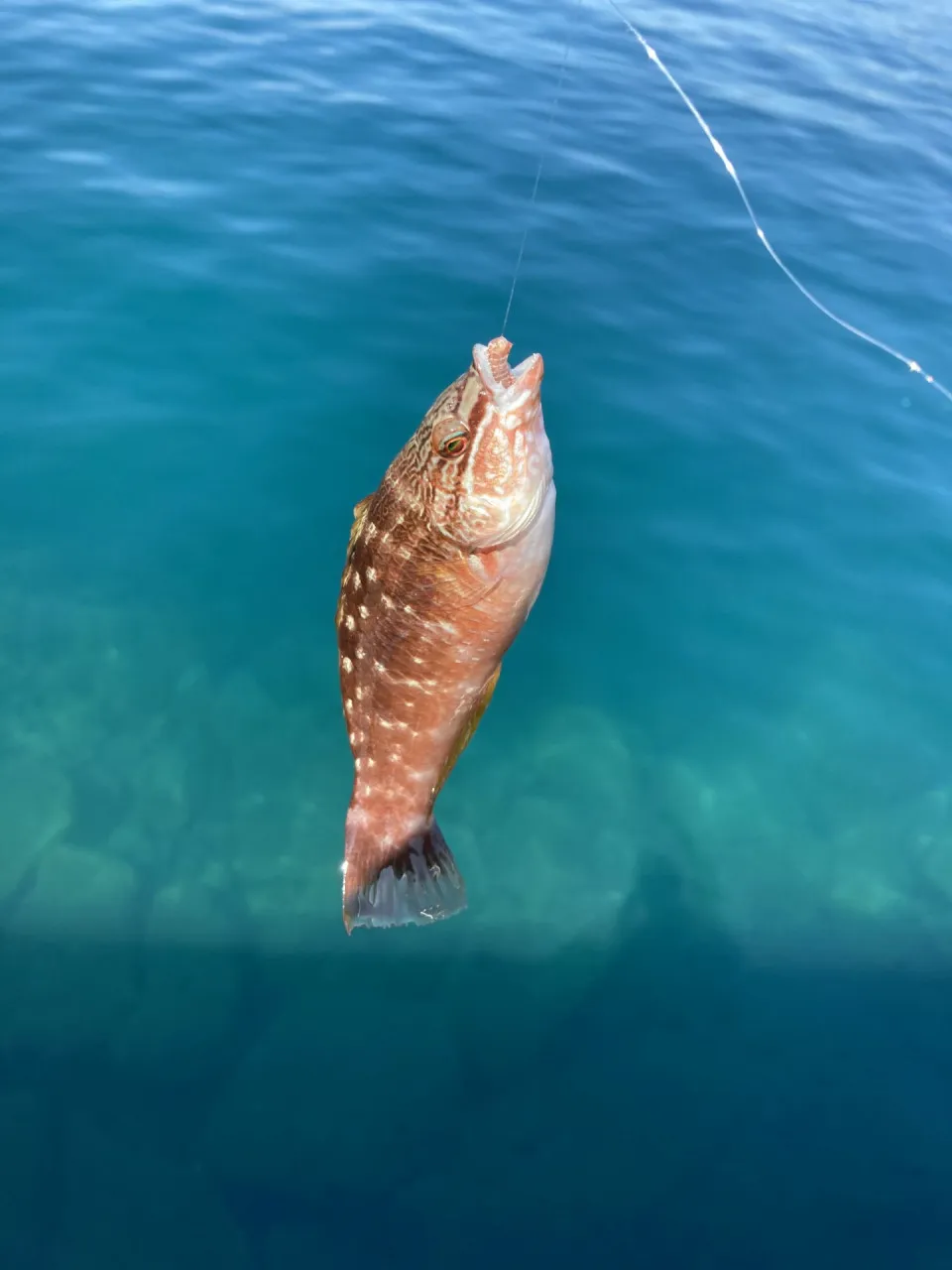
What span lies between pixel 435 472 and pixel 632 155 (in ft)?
36.3

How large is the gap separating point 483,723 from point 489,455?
3.43 metres

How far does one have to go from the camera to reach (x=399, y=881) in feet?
15.4

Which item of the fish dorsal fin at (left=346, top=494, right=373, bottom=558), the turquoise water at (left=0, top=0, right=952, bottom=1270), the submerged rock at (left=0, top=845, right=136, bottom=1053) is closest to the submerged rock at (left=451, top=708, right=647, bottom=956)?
the turquoise water at (left=0, top=0, right=952, bottom=1270)

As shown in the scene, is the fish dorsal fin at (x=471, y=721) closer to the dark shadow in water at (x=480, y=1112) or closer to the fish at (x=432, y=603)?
the fish at (x=432, y=603)

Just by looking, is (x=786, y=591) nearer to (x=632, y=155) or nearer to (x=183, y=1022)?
(x=183, y=1022)

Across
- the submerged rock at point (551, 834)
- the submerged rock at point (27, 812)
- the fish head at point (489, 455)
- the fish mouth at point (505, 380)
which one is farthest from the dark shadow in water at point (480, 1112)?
the fish mouth at point (505, 380)

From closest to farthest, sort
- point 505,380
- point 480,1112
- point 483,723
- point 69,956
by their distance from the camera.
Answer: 1. point 505,380
2. point 480,1112
3. point 69,956
4. point 483,723

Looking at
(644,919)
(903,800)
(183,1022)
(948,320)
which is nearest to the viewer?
(183,1022)

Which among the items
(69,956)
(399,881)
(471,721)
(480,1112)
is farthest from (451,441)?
(69,956)

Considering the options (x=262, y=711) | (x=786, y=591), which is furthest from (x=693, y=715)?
(x=262, y=711)

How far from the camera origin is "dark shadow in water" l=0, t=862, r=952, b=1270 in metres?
4.99

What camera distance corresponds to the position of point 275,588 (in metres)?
7.74

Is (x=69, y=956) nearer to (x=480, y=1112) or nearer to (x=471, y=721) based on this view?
(x=480, y=1112)

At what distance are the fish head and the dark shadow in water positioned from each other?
3263 millimetres
